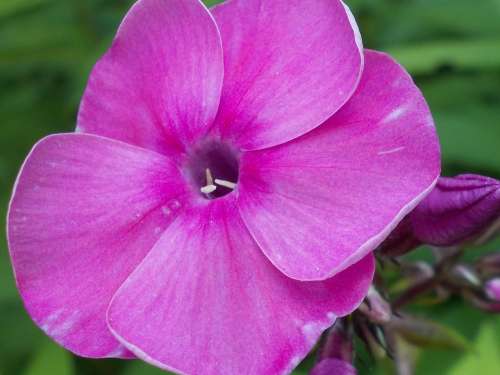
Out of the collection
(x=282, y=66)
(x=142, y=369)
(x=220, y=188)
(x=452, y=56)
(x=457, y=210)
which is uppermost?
(x=282, y=66)

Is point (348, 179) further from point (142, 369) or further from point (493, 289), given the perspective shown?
point (142, 369)

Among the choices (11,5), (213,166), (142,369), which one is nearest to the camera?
(213,166)

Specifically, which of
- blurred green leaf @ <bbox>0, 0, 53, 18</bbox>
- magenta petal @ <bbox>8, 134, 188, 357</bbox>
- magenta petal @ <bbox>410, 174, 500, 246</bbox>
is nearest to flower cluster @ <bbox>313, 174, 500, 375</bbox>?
magenta petal @ <bbox>410, 174, 500, 246</bbox>

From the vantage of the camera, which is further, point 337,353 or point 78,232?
point 337,353

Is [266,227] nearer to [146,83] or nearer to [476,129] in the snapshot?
[146,83]

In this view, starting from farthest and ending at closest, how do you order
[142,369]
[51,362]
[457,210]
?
[142,369], [51,362], [457,210]

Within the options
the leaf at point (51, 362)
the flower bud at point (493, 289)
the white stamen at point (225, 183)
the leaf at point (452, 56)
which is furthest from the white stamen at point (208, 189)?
the leaf at point (452, 56)

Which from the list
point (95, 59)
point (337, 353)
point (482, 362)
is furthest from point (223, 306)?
point (95, 59)

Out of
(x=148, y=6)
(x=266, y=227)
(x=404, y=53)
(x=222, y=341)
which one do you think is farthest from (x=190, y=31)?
(x=404, y=53)
